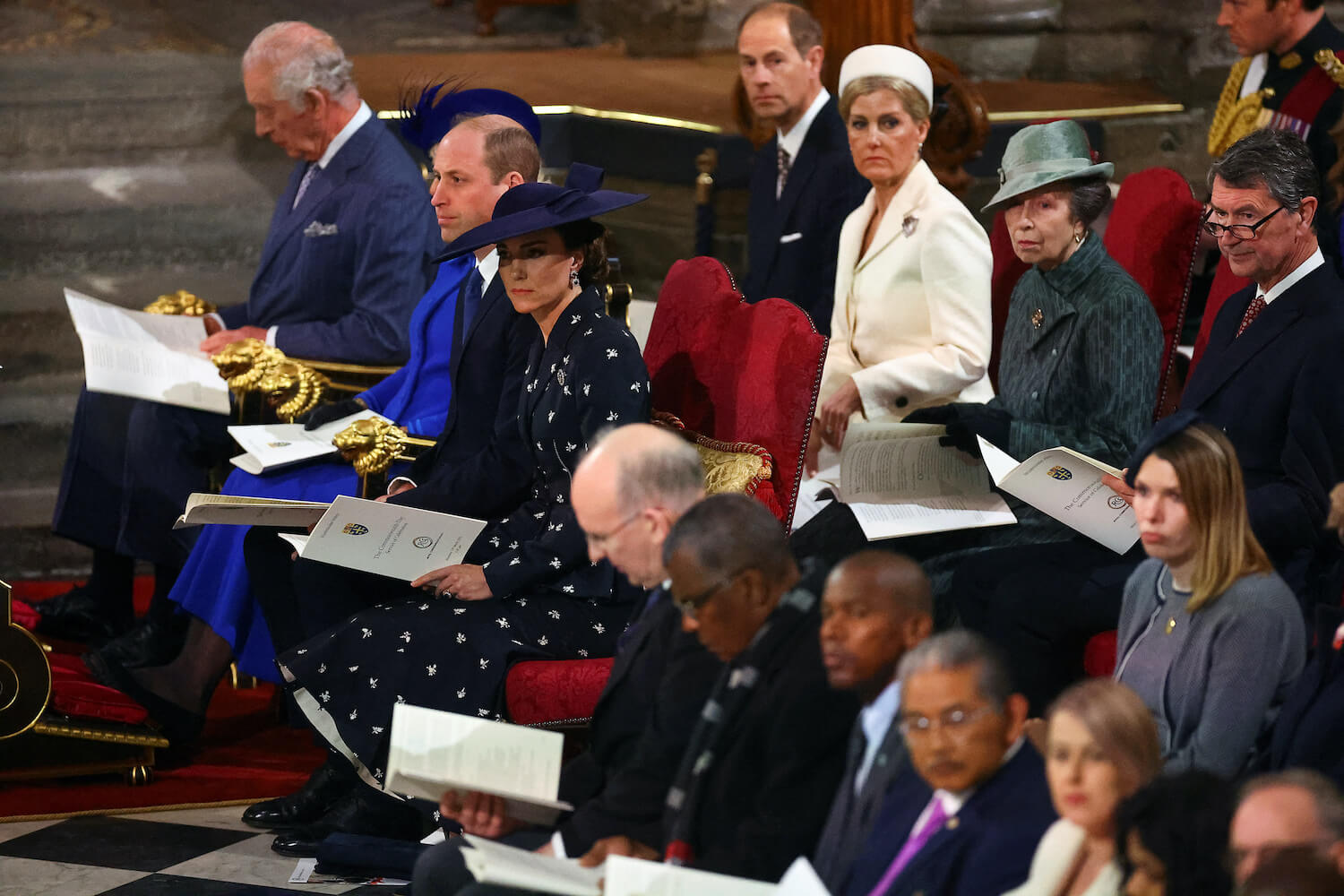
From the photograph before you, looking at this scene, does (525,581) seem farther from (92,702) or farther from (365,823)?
(92,702)

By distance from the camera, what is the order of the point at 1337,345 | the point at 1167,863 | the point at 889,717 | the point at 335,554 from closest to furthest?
the point at 1167,863 → the point at 889,717 → the point at 1337,345 → the point at 335,554

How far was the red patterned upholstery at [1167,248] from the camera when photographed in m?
3.77

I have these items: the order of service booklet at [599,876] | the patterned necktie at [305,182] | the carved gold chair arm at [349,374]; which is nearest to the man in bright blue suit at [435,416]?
the carved gold chair arm at [349,374]

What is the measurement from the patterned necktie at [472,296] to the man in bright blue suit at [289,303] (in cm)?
69

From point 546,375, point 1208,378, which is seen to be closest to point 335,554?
point 546,375

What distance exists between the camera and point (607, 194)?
133 inches

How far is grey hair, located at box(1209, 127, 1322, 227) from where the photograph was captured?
289 cm

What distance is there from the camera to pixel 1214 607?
7.39 ft

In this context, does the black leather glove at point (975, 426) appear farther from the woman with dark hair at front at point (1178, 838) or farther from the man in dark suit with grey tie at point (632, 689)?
the woman with dark hair at front at point (1178, 838)

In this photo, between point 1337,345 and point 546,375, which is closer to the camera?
point 1337,345

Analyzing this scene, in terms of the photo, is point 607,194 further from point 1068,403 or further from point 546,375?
point 1068,403

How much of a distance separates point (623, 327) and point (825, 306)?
3.66 ft

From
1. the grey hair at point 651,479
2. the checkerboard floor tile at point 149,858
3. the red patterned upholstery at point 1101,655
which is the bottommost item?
the checkerboard floor tile at point 149,858

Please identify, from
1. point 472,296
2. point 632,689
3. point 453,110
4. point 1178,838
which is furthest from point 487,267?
point 1178,838
